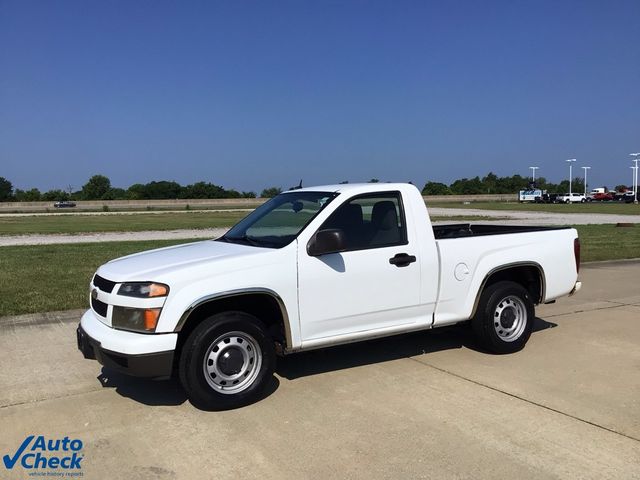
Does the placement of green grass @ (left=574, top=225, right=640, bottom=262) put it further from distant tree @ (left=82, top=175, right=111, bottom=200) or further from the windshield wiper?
distant tree @ (left=82, top=175, right=111, bottom=200)

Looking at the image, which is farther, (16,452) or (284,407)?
(284,407)

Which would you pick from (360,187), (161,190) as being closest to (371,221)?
(360,187)

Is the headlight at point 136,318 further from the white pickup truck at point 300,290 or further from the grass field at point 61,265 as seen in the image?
the grass field at point 61,265

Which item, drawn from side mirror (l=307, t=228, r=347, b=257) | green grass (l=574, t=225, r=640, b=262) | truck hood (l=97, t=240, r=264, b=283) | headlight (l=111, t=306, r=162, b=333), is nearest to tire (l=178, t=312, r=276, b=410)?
headlight (l=111, t=306, r=162, b=333)

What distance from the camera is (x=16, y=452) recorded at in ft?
13.0

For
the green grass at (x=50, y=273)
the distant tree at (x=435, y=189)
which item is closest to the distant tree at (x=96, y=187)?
the distant tree at (x=435, y=189)

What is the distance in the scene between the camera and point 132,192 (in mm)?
120688

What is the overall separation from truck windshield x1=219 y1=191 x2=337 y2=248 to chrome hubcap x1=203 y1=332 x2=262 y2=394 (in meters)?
0.87

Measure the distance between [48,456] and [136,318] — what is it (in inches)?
42.2

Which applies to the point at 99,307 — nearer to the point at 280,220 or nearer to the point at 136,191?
the point at 280,220

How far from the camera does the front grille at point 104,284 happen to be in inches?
184

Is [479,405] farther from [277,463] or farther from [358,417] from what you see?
[277,463]

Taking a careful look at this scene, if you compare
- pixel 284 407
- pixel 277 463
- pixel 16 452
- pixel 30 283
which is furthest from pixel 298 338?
pixel 30 283

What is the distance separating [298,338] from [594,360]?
10.2 feet
